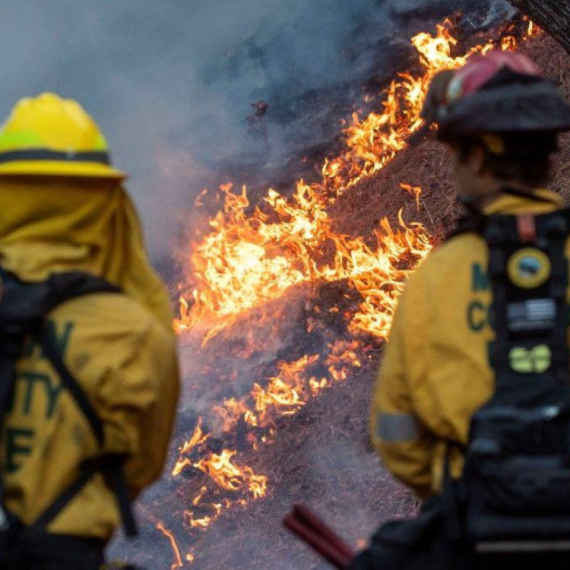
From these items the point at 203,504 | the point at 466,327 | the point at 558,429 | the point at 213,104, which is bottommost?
the point at 203,504

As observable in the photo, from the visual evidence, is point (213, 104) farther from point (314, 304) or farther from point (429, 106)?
point (429, 106)

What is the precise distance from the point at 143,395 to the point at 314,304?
16.8ft

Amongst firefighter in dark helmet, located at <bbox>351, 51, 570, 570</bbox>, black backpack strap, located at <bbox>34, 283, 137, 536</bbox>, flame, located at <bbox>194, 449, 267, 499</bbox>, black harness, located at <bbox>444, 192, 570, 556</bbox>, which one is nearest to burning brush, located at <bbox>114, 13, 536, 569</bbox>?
flame, located at <bbox>194, 449, 267, 499</bbox>

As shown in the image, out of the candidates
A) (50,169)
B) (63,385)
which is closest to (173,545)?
(63,385)

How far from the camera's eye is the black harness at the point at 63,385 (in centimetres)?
245

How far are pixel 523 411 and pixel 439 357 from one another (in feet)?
0.83

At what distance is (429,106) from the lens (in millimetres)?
2797

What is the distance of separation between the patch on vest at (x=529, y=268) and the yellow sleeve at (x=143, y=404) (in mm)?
896

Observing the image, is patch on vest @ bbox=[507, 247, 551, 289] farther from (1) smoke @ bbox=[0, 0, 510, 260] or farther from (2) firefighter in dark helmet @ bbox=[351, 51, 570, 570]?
(1) smoke @ bbox=[0, 0, 510, 260]

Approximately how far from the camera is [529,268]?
2.48m

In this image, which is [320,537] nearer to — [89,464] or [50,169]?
[89,464]

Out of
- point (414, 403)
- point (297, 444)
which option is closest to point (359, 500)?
point (297, 444)

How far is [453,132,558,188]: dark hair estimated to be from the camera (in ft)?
8.48

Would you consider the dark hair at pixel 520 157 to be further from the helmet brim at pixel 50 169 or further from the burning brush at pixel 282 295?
the burning brush at pixel 282 295
